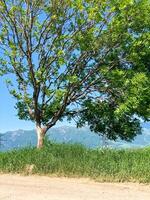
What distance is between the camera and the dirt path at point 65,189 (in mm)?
12312

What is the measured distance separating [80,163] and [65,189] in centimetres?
352

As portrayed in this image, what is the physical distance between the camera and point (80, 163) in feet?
56.0

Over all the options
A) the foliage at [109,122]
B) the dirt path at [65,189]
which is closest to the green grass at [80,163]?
the dirt path at [65,189]

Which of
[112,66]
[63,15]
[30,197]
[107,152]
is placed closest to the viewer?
[30,197]

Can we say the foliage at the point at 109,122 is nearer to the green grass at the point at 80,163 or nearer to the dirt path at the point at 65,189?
the green grass at the point at 80,163

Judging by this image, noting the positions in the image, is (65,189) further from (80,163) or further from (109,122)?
(109,122)

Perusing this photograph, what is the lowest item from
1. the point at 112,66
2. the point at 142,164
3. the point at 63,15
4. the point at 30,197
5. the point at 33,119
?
the point at 30,197

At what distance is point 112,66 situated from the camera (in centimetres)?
2794

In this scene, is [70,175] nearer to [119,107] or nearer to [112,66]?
[119,107]

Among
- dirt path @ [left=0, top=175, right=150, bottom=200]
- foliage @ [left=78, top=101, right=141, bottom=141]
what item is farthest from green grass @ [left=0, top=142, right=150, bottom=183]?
foliage @ [left=78, top=101, right=141, bottom=141]

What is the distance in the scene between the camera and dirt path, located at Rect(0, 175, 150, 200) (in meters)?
12.3

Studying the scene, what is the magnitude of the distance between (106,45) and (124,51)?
1.59 metres

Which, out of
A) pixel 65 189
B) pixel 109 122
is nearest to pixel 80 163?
pixel 65 189

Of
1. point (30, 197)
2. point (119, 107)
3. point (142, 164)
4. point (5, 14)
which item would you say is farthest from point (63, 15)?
point (30, 197)
